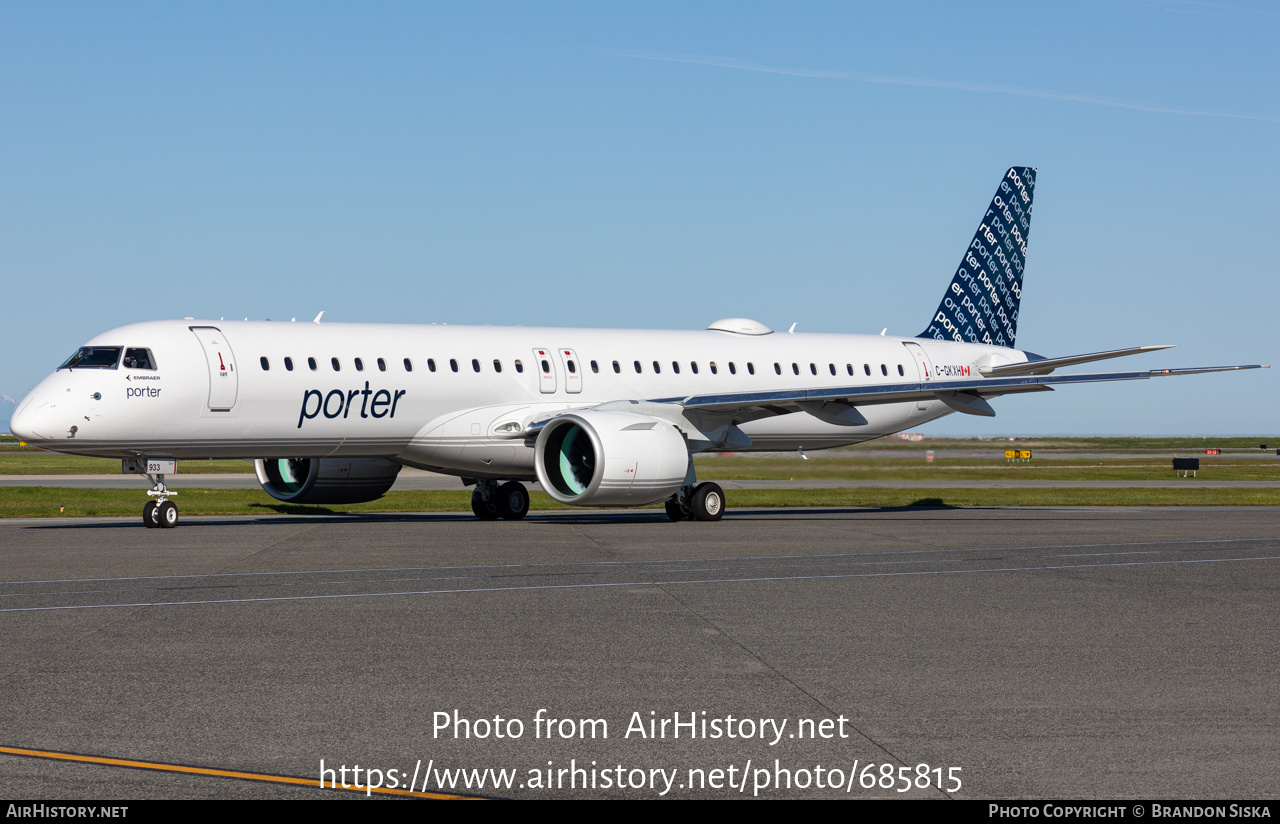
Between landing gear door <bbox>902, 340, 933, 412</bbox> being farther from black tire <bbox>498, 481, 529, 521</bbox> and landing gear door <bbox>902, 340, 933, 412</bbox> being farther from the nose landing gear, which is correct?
the nose landing gear

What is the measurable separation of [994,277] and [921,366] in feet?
16.8

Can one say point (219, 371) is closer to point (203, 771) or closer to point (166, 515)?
point (166, 515)

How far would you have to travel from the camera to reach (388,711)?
24.9 feet

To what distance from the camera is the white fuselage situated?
2205cm

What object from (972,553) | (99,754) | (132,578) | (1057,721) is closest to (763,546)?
(972,553)

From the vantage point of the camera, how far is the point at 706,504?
87.4 feet

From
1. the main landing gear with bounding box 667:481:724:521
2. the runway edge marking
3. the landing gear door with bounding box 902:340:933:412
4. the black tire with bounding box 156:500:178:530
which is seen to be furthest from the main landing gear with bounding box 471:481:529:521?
the runway edge marking

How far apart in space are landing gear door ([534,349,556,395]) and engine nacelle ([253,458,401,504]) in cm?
376

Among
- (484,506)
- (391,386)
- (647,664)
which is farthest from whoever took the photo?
(484,506)

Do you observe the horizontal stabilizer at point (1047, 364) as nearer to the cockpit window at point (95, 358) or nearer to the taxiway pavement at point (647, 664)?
the taxiway pavement at point (647, 664)

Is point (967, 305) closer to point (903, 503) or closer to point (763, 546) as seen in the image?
point (903, 503)

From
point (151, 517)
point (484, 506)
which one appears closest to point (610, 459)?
point (484, 506)

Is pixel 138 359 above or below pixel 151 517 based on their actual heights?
above

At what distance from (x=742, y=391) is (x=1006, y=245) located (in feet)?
38.9
